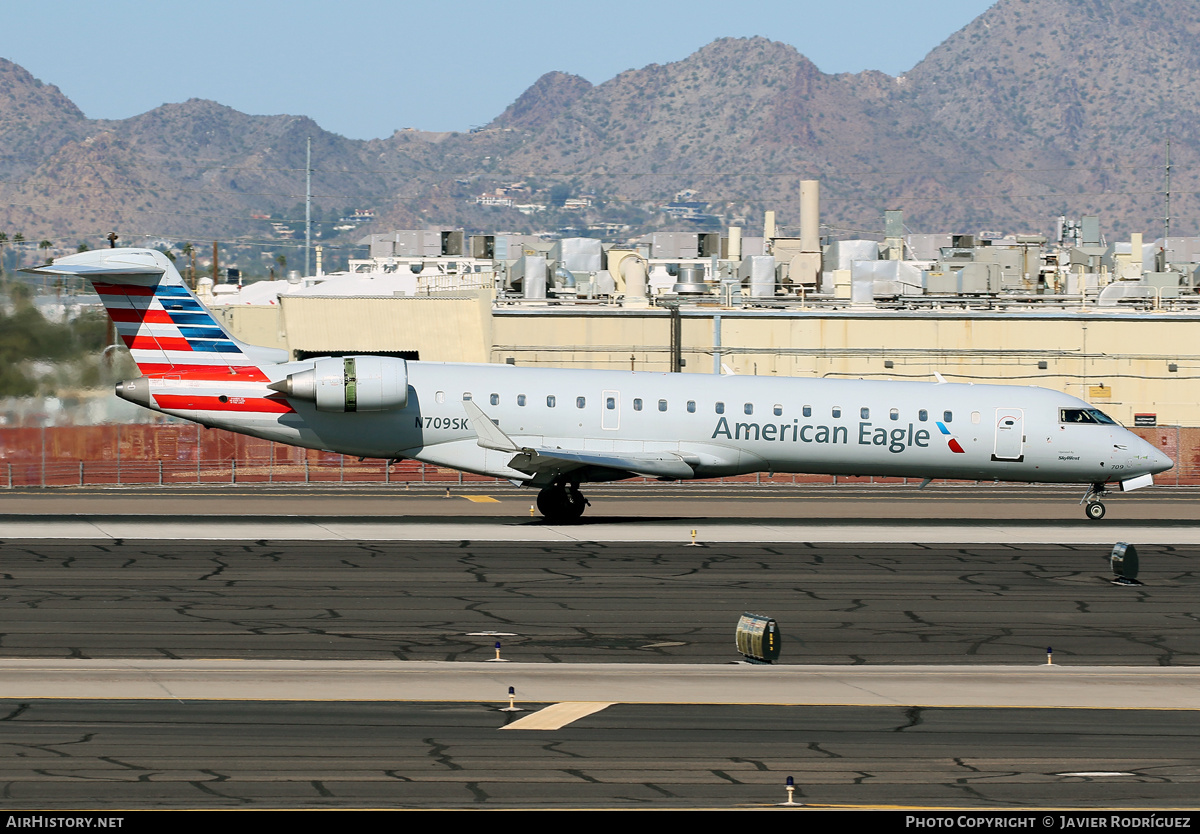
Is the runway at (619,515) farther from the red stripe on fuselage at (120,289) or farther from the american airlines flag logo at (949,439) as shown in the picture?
the red stripe on fuselage at (120,289)

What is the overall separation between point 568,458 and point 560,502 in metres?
1.92

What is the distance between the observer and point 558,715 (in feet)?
52.9

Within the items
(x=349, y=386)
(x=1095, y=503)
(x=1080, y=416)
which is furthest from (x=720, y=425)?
(x=1095, y=503)

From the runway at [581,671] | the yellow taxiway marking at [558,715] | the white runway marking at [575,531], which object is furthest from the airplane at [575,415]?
the yellow taxiway marking at [558,715]

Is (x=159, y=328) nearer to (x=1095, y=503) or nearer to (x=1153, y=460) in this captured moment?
(x=1095, y=503)

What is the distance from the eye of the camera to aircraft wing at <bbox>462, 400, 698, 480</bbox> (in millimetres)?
32344

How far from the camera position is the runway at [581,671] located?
13594mm

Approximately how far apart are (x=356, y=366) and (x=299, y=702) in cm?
1686

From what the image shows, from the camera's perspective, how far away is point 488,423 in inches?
1271

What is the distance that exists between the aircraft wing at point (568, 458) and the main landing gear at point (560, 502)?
761 millimetres

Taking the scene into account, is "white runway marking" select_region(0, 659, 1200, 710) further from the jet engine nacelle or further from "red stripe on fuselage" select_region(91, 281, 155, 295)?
"red stripe on fuselage" select_region(91, 281, 155, 295)
